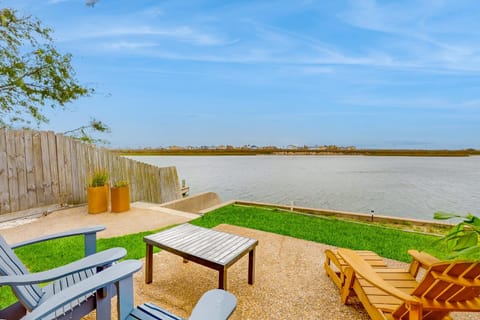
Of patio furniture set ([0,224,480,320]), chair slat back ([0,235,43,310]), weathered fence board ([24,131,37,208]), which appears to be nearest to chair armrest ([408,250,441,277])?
patio furniture set ([0,224,480,320])

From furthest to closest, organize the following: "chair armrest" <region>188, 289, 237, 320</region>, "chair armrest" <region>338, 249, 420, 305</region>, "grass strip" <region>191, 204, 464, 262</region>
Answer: "grass strip" <region>191, 204, 464, 262</region>
"chair armrest" <region>338, 249, 420, 305</region>
"chair armrest" <region>188, 289, 237, 320</region>

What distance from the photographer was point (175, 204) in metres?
6.84

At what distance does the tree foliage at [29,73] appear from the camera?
6.66 metres

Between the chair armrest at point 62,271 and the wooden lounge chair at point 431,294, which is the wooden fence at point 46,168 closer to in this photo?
the chair armrest at point 62,271

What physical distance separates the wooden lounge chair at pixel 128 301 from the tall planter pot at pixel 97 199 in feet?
16.5

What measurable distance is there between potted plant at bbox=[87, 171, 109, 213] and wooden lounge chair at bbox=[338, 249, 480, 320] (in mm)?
5718

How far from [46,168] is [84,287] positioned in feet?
20.2

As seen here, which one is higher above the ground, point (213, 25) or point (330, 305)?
point (213, 25)

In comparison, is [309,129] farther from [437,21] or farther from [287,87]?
[437,21]

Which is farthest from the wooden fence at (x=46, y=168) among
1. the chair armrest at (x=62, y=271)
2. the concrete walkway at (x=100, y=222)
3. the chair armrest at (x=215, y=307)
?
the chair armrest at (x=215, y=307)

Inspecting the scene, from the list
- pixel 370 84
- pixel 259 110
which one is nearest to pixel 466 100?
pixel 370 84

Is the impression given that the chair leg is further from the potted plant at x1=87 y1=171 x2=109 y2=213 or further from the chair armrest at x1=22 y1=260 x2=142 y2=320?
the potted plant at x1=87 y1=171 x2=109 y2=213

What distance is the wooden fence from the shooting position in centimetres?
526

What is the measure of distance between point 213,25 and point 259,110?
619 inches
